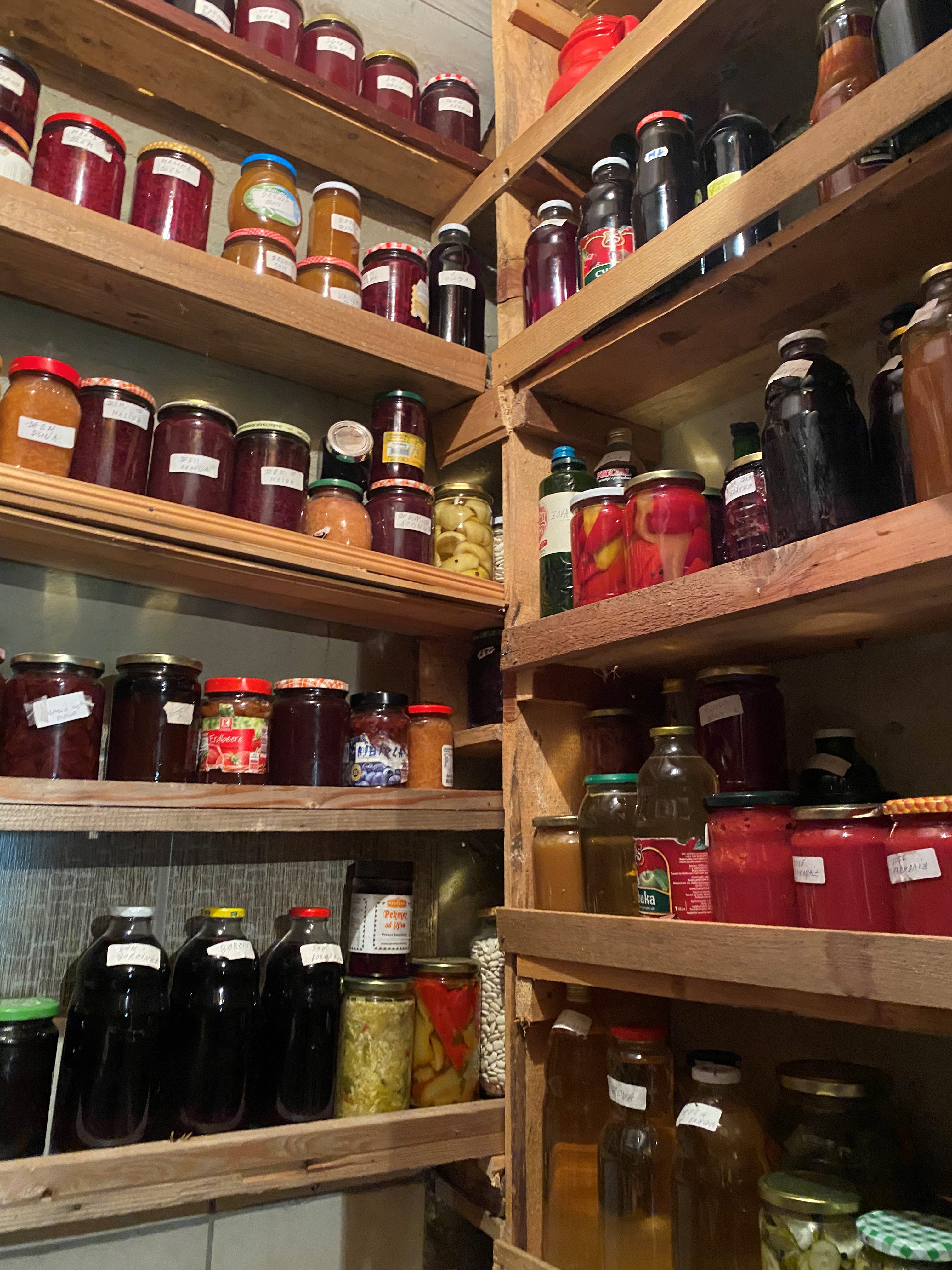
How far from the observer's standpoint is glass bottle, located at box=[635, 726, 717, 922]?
987mm

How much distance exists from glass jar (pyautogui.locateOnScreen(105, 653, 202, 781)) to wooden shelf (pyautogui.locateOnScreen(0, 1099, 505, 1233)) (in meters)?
0.43

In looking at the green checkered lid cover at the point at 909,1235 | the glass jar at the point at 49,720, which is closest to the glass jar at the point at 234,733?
the glass jar at the point at 49,720

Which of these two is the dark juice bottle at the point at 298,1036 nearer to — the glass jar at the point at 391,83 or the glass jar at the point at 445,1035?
the glass jar at the point at 445,1035

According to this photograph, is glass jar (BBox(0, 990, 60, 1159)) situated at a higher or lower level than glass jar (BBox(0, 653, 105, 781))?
lower

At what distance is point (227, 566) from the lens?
118cm

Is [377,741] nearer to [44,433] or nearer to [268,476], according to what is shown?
[268,476]

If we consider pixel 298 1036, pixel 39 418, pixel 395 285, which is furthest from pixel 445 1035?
pixel 395 285

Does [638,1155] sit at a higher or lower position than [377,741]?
lower

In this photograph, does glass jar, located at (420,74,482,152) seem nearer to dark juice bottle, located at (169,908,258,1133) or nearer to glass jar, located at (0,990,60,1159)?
dark juice bottle, located at (169,908,258,1133)

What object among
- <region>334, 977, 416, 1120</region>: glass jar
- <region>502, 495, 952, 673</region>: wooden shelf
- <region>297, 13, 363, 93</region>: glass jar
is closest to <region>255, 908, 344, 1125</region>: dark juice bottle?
<region>334, 977, 416, 1120</region>: glass jar

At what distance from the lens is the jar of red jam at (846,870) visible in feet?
2.70

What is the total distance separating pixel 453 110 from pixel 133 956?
5.36 feet

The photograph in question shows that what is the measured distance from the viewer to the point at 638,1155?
1.04 metres

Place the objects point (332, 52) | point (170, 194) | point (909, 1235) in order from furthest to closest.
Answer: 1. point (332, 52)
2. point (170, 194)
3. point (909, 1235)
